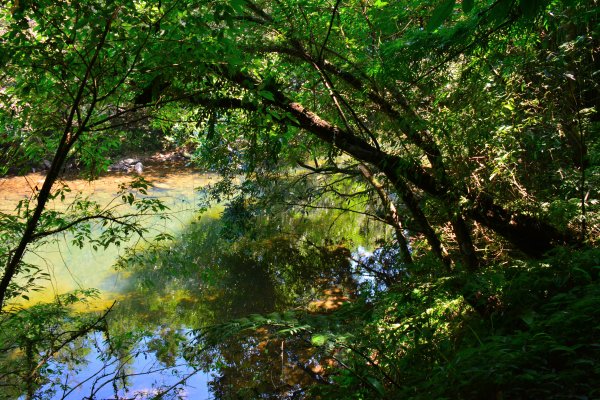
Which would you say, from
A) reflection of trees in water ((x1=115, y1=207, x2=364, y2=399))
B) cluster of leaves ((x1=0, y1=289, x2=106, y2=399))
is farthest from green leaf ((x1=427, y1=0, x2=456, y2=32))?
reflection of trees in water ((x1=115, y1=207, x2=364, y2=399))

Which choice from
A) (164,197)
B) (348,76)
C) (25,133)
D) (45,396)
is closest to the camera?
(25,133)

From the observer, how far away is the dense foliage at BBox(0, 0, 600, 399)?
6.97 ft

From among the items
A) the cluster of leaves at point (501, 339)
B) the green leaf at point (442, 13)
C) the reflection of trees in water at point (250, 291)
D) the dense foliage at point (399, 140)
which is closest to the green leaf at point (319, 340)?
the cluster of leaves at point (501, 339)

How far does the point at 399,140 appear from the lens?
447 centimetres

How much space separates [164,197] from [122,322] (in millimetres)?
8545

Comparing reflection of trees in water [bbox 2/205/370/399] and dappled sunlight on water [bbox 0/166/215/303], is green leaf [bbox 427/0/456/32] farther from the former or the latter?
reflection of trees in water [bbox 2/205/370/399]

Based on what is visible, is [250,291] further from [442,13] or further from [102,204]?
[102,204]

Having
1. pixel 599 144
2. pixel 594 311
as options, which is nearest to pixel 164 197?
pixel 599 144

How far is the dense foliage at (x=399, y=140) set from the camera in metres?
2.12

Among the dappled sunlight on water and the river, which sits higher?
the dappled sunlight on water

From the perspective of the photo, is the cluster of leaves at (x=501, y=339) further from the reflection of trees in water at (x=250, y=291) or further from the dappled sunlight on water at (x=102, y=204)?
the dappled sunlight on water at (x=102, y=204)

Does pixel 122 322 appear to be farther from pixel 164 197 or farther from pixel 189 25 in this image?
pixel 164 197

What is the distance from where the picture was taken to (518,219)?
401 cm

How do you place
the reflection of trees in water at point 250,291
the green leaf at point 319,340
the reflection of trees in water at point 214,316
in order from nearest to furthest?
1. the green leaf at point 319,340
2. the reflection of trees in water at point 214,316
3. the reflection of trees in water at point 250,291
